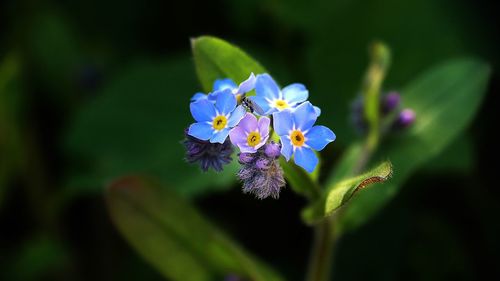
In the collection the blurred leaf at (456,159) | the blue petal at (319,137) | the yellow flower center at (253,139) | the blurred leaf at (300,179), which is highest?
the blue petal at (319,137)

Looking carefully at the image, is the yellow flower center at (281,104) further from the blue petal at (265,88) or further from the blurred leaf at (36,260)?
the blurred leaf at (36,260)

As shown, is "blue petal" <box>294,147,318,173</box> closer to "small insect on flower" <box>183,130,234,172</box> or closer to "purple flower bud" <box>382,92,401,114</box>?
"small insect on flower" <box>183,130,234,172</box>

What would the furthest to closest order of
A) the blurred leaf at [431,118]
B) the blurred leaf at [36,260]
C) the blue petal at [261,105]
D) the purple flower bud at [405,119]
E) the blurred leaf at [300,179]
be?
the blurred leaf at [36,260]
the purple flower bud at [405,119]
the blurred leaf at [431,118]
the blurred leaf at [300,179]
the blue petal at [261,105]

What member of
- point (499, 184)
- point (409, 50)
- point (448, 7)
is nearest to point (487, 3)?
point (448, 7)

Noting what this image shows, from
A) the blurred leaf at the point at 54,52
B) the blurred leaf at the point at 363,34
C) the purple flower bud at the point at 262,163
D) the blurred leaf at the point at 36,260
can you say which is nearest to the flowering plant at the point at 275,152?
the purple flower bud at the point at 262,163

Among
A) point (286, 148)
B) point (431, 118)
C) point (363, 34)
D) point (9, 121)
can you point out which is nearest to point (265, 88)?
point (286, 148)

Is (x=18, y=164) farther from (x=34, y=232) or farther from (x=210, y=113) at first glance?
(x=210, y=113)
